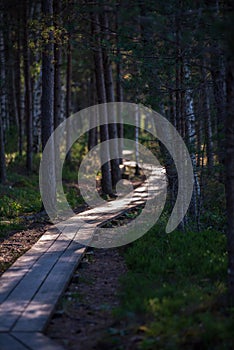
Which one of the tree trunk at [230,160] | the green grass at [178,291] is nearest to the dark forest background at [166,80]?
the tree trunk at [230,160]

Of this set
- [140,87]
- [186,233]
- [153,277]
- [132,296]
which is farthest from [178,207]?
[132,296]

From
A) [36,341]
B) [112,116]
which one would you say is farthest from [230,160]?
[112,116]

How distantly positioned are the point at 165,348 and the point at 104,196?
579 inches

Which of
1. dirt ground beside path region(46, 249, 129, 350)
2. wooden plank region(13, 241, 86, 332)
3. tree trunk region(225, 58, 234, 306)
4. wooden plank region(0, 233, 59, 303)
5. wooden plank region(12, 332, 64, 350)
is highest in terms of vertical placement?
tree trunk region(225, 58, 234, 306)

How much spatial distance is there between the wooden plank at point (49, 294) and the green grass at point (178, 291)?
885 mm

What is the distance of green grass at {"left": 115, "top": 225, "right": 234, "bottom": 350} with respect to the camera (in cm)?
579

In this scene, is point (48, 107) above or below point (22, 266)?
above

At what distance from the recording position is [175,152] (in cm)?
1155

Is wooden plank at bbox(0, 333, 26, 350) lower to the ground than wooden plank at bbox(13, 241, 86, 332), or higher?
lower

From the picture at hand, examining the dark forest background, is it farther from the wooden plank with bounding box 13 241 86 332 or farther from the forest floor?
the wooden plank with bounding box 13 241 86 332

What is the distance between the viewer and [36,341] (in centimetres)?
588

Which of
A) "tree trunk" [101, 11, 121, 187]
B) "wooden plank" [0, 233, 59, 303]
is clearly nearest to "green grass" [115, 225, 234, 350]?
"wooden plank" [0, 233, 59, 303]

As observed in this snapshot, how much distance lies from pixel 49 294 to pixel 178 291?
1761mm

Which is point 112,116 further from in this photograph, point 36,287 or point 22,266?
point 36,287
